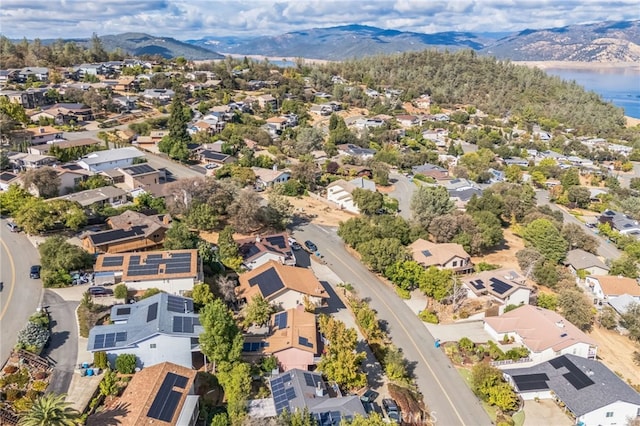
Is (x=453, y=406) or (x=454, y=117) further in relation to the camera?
(x=454, y=117)

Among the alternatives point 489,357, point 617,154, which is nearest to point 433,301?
point 489,357

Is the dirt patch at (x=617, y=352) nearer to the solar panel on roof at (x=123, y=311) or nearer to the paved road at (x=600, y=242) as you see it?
the paved road at (x=600, y=242)

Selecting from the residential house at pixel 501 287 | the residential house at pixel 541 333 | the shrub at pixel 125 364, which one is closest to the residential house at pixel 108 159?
the shrub at pixel 125 364

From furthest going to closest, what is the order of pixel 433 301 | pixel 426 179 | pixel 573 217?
pixel 426 179 < pixel 573 217 < pixel 433 301

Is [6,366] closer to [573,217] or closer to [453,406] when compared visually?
[453,406]

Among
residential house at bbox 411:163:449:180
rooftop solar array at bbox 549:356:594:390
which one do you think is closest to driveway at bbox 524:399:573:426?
rooftop solar array at bbox 549:356:594:390

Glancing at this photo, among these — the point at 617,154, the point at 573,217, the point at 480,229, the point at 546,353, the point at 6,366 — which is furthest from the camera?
the point at 617,154

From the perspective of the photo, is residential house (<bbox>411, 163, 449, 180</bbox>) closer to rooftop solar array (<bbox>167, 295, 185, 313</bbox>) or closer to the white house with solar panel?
rooftop solar array (<bbox>167, 295, 185, 313</bbox>)
